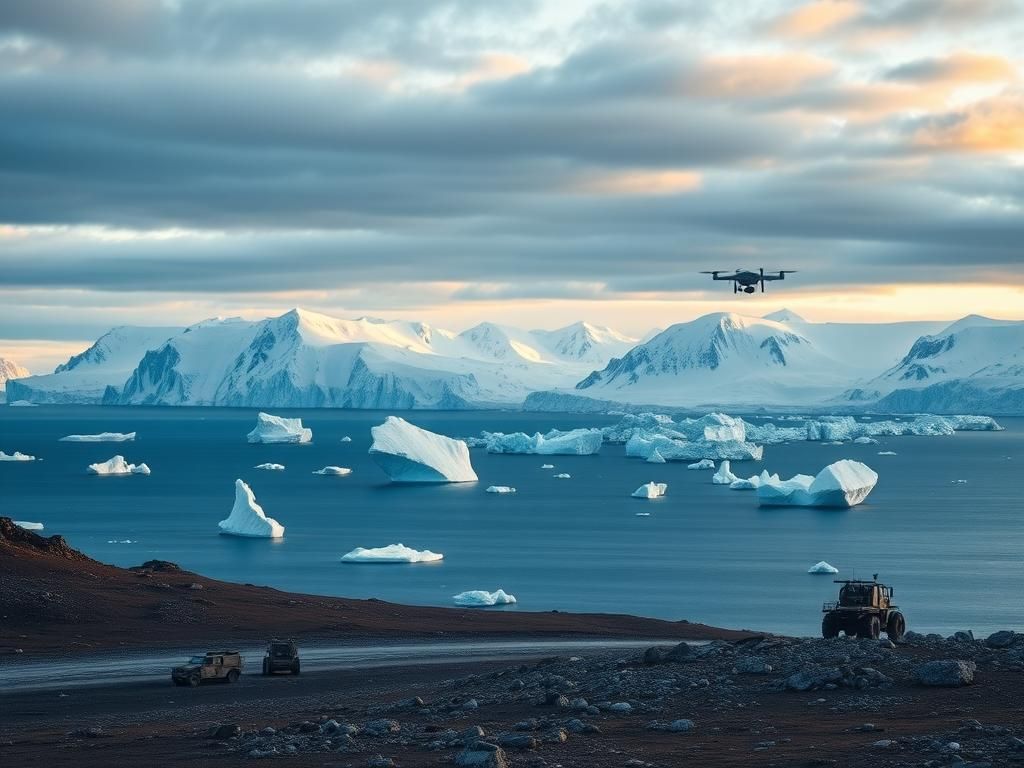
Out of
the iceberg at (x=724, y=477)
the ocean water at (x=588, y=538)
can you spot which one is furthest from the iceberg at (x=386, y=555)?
the iceberg at (x=724, y=477)

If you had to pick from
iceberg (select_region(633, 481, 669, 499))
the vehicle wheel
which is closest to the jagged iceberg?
iceberg (select_region(633, 481, 669, 499))

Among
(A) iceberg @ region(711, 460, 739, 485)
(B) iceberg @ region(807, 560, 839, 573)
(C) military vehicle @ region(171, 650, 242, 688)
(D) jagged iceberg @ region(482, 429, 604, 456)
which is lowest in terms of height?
(C) military vehicle @ region(171, 650, 242, 688)

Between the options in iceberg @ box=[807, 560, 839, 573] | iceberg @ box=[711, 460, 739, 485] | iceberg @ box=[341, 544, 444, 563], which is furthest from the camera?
iceberg @ box=[711, 460, 739, 485]

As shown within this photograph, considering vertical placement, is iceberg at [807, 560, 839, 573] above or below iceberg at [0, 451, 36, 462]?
below

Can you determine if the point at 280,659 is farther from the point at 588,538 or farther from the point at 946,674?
the point at 588,538

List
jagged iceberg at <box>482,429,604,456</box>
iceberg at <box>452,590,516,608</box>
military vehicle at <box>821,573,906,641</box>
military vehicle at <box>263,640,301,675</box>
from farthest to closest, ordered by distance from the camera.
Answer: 1. jagged iceberg at <box>482,429,604,456</box>
2. iceberg at <box>452,590,516,608</box>
3. military vehicle at <box>263,640,301,675</box>
4. military vehicle at <box>821,573,906,641</box>

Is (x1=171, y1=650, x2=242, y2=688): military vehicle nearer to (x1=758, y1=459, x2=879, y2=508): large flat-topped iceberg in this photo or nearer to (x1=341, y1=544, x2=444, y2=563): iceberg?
(x1=341, y1=544, x2=444, y2=563): iceberg
